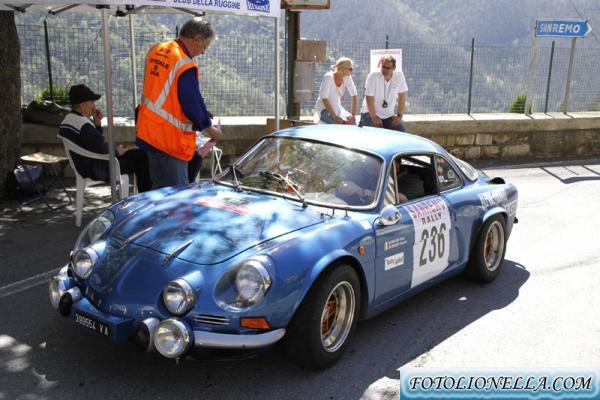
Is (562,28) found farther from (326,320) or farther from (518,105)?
(326,320)

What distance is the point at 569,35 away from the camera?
12.5 m

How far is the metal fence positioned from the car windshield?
4737 mm

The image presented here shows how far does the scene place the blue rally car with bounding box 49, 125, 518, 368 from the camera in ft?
11.0

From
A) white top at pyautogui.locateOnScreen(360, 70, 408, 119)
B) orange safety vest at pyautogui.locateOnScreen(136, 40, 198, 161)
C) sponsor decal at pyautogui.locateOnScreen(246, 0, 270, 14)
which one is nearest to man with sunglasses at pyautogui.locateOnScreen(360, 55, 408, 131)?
white top at pyautogui.locateOnScreen(360, 70, 408, 119)

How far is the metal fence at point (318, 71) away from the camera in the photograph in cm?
961

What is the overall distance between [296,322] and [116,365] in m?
1.10

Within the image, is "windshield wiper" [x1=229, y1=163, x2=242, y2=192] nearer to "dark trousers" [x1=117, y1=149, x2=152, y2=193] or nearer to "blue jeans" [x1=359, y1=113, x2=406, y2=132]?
"dark trousers" [x1=117, y1=149, x2=152, y2=193]

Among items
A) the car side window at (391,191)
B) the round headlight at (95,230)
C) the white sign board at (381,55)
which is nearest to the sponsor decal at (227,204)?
the round headlight at (95,230)

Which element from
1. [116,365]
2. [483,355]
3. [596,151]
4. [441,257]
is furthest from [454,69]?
[116,365]

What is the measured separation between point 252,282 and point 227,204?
99 cm

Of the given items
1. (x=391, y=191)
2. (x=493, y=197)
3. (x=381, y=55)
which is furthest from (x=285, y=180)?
(x=381, y=55)

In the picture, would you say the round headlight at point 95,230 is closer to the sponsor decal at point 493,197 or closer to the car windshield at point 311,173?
the car windshield at point 311,173

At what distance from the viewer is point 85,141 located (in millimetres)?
6578

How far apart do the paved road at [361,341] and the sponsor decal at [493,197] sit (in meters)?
0.70
